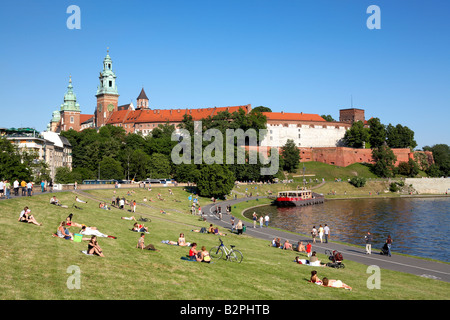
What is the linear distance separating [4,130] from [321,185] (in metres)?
78.4

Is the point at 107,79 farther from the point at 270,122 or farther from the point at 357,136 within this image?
the point at 357,136

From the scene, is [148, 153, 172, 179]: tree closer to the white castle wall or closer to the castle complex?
the castle complex

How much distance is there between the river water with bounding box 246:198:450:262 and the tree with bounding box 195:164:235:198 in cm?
797

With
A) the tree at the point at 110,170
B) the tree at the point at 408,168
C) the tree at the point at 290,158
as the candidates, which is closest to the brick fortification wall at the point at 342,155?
the tree at the point at 408,168

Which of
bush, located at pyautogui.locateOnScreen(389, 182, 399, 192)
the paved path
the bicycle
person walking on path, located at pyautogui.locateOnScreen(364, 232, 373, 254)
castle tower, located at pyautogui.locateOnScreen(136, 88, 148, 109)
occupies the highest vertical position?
castle tower, located at pyautogui.locateOnScreen(136, 88, 148, 109)

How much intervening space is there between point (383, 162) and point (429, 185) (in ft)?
48.0

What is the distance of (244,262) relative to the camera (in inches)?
936

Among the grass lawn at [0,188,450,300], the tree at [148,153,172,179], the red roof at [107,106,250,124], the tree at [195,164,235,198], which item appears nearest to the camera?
the grass lawn at [0,188,450,300]

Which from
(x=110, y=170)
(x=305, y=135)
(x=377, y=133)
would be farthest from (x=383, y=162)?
(x=110, y=170)

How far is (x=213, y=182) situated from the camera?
3159 inches

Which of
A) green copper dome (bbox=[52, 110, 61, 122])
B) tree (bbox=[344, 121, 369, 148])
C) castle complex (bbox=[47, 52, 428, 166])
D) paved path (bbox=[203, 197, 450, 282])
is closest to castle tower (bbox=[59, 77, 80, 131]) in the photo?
castle complex (bbox=[47, 52, 428, 166])

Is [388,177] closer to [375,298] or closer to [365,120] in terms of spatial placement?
[365,120]

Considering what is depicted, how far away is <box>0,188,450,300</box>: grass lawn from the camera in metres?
15.9
